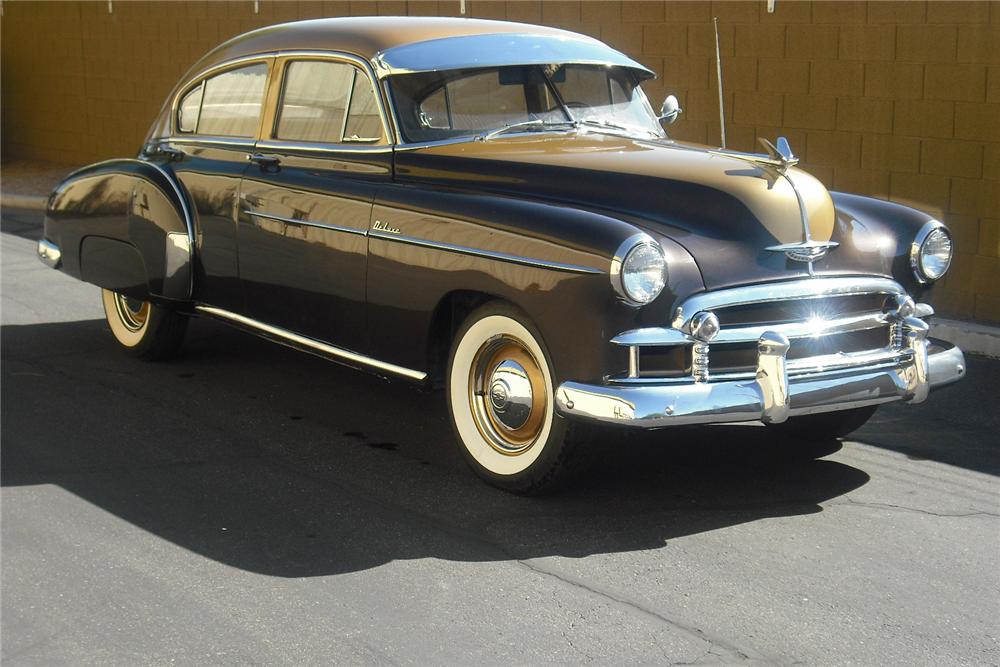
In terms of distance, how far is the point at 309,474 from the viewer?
5004 mm

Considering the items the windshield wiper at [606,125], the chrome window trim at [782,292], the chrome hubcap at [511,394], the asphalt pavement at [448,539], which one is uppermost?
the windshield wiper at [606,125]

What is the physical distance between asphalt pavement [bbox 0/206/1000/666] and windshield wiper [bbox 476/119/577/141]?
1324 millimetres

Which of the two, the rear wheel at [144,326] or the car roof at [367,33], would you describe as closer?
the car roof at [367,33]

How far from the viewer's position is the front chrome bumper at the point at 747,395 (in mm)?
4145

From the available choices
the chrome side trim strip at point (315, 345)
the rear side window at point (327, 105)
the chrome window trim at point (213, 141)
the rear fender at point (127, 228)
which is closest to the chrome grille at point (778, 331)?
the chrome side trim strip at point (315, 345)

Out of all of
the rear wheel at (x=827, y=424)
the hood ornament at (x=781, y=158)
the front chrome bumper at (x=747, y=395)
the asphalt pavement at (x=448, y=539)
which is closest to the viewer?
the asphalt pavement at (x=448, y=539)

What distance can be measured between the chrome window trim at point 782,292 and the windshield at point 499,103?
1435mm

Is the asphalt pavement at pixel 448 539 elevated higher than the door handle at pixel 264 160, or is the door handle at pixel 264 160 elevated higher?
the door handle at pixel 264 160

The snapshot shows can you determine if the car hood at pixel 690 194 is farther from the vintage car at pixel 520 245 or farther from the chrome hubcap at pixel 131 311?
the chrome hubcap at pixel 131 311

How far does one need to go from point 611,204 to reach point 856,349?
41.8 inches

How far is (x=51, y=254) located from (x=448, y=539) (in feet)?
12.8

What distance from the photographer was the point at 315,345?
218 inches

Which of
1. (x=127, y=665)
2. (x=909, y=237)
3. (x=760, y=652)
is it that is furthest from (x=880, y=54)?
(x=127, y=665)

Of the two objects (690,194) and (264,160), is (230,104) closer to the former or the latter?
(264,160)
